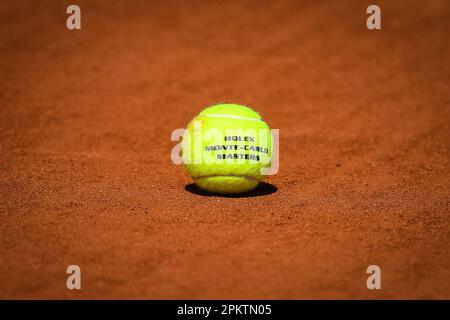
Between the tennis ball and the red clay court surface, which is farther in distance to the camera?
the tennis ball

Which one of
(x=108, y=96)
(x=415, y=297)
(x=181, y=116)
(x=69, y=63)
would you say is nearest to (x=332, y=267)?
(x=415, y=297)

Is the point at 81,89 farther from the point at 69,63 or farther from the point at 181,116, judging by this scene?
the point at 181,116

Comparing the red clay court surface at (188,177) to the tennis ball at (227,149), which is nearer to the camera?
the red clay court surface at (188,177)

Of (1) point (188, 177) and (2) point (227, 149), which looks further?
(1) point (188, 177)
